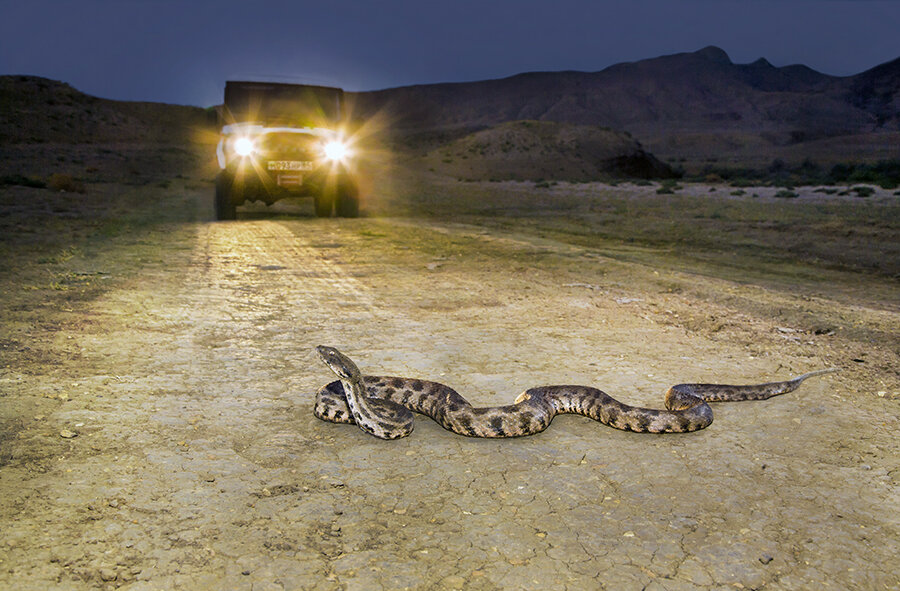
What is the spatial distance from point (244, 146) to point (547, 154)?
1705 inches

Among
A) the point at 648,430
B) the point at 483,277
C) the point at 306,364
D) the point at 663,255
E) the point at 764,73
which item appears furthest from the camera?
the point at 764,73

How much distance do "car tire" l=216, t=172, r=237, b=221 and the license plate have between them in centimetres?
103

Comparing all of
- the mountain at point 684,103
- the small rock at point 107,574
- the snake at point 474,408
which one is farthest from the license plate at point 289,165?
the mountain at point 684,103

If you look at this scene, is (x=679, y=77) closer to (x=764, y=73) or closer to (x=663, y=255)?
(x=764, y=73)

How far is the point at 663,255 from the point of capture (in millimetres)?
12297

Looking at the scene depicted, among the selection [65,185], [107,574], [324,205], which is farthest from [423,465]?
[65,185]

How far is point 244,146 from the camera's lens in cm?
1562

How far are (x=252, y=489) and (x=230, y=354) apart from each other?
238cm

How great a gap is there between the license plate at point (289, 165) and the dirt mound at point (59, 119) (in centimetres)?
4704

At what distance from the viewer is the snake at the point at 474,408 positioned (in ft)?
14.1

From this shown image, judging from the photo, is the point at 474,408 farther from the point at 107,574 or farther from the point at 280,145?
the point at 280,145

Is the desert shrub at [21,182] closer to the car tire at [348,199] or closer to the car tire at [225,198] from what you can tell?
the car tire at [225,198]

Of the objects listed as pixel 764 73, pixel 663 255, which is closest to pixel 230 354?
pixel 663 255

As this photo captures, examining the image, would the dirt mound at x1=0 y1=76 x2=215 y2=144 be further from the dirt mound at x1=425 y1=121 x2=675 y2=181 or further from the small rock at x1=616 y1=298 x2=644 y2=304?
the small rock at x1=616 y1=298 x2=644 y2=304
